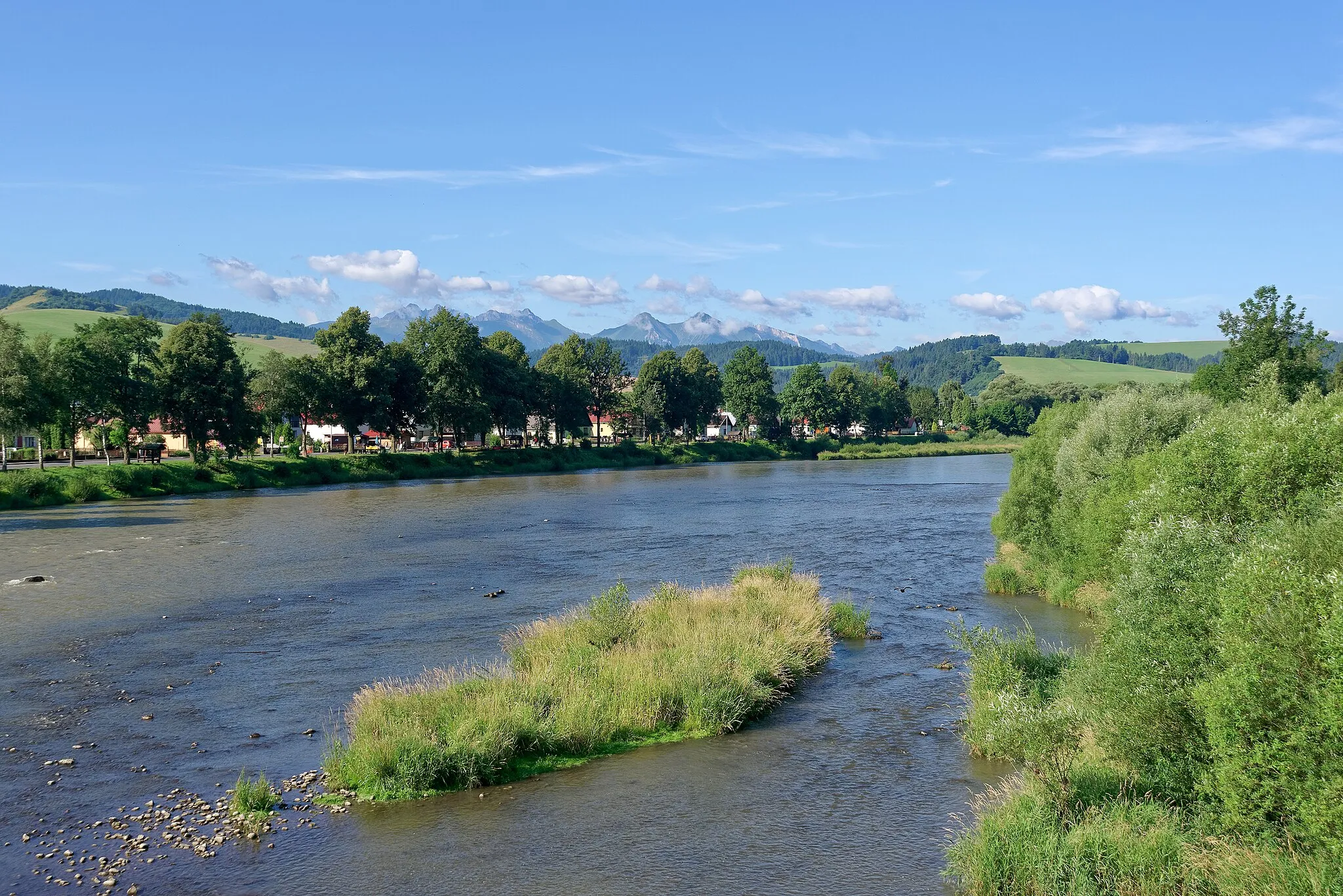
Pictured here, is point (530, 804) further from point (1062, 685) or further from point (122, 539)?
point (122, 539)

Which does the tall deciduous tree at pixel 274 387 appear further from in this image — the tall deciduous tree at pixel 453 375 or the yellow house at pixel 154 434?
the tall deciduous tree at pixel 453 375

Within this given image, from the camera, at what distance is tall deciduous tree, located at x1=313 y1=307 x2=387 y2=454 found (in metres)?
94.1

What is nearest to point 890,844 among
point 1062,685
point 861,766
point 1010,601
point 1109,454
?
point 861,766

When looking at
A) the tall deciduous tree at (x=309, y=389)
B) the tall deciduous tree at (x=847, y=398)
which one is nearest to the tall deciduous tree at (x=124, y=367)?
the tall deciduous tree at (x=309, y=389)

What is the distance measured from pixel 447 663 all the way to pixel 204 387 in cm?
6379

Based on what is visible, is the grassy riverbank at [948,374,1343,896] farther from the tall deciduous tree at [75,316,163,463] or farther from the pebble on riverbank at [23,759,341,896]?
the tall deciduous tree at [75,316,163,463]

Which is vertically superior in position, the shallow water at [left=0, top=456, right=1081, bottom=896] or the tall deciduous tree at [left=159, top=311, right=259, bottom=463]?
the tall deciduous tree at [left=159, top=311, right=259, bottom=463]

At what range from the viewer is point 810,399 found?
16138 centimetres

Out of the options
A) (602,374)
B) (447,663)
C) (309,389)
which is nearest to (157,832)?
(447,663)

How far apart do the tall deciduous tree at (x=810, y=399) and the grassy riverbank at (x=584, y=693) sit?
439 ft

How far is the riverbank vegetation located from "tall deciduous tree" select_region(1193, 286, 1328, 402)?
34.7m

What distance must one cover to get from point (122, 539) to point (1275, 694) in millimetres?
54226

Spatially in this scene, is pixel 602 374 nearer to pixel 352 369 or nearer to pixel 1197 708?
pixel 352 369

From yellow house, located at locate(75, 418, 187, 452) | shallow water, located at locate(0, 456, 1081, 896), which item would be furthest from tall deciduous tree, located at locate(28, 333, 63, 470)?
shallow water, located at locate(0, 456, 1081, 896)
